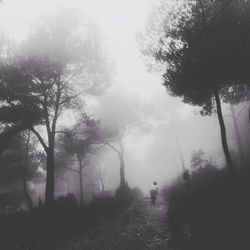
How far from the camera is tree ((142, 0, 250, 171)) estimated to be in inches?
512

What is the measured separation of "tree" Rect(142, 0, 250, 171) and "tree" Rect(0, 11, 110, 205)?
5.86 meters

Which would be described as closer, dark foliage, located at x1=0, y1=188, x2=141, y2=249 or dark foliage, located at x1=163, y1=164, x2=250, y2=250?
dark foliage, located at x1=163, y1=164, x2=250, y2=250

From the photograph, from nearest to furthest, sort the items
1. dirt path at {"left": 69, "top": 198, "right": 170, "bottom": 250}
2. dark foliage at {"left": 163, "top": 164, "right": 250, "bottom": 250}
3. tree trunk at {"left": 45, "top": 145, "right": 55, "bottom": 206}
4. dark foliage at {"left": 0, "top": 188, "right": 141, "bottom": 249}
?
dark foliage at {"left": 163, "top": 164, "right": 250, "bottom": 250}
dirt path at {"left": 69, "top": 198, "right": 170, "bottom": 250}
dark foliage at {"left": 0, "top": 188, "right": 141, "bottom": 249}
tree trunk at {"left": 45, "top": 145, "right": 55, "bottom": 206}

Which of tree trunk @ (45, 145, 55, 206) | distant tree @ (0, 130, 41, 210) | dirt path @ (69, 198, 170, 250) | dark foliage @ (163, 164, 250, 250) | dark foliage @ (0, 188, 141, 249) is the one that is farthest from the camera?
distant tree @ (0, 130, 41, 210)

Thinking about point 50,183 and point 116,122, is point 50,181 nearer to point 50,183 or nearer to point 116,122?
point 50,183

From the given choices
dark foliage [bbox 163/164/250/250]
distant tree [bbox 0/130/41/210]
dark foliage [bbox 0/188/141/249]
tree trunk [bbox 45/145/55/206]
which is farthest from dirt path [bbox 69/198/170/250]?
distant tree [bbox 0/130/41/210]

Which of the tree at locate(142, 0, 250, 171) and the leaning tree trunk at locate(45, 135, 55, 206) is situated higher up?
the tree at locate(142, 0, 250, 171)

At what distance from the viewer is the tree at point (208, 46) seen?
13.0 metres

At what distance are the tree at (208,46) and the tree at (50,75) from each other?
19.2ft

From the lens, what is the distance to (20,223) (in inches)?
495

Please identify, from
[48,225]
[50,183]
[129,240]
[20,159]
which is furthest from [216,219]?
[20,159]

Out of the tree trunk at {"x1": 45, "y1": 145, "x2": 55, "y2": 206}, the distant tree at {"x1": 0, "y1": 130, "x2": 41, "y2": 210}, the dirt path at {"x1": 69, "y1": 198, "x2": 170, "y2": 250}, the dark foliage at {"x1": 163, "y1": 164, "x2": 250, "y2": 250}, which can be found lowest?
the dirt path at {"x1": 69, "y1": 198, "x2": 170, "y2": 250}

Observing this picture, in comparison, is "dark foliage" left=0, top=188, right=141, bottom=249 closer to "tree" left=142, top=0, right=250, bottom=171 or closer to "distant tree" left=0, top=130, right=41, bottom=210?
"tree" left=142, top=0, right=250, bottom=171

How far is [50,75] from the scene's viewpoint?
55.8 feet
